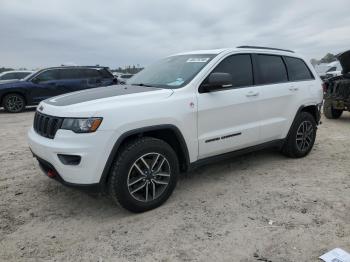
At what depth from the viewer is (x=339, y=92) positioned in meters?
9.60

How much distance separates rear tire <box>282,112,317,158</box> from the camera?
5.54 metres

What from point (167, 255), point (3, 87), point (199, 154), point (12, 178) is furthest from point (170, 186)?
point (3, 87)

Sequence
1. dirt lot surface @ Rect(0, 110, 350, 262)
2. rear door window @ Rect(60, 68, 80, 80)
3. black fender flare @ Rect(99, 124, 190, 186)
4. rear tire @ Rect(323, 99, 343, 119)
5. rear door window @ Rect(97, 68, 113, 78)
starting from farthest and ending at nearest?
rear door window @ Rect(97, 68, 113, 78), rear door window @ Rect(60, 68, 80, 80), rear tire @ Rect(323, 99, 343, 119), black fender flare @ Rect(99, 124, 190, 186), dirt lot surface @ Rect(0, 110, 350, 262)

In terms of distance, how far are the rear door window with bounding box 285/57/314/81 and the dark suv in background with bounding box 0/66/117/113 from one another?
25.0ft

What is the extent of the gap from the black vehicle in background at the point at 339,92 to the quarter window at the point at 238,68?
210 inches

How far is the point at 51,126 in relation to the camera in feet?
11.7

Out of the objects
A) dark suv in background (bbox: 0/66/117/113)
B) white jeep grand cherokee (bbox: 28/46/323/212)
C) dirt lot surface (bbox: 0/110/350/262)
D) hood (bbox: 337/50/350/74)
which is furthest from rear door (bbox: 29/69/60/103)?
hood (bbox: 337/50/350/74)

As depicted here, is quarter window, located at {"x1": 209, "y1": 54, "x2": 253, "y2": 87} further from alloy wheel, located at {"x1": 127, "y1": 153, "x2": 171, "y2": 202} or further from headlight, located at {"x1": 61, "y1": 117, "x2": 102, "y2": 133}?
headlight, located at {"x1": 61, "y1": 117, "x2": 102, "y2": 133}

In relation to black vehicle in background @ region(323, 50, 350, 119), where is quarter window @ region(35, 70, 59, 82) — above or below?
above

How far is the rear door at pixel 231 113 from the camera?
4176 millimetres

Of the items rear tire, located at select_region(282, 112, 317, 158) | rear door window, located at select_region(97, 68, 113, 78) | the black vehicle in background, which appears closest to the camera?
rear tire, located at select_region(282, 112, 317, 158)

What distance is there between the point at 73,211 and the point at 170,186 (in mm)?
1096

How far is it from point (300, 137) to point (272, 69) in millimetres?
1262

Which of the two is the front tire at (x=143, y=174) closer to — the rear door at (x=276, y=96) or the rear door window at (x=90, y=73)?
the rear door at (x=276, y=96)
